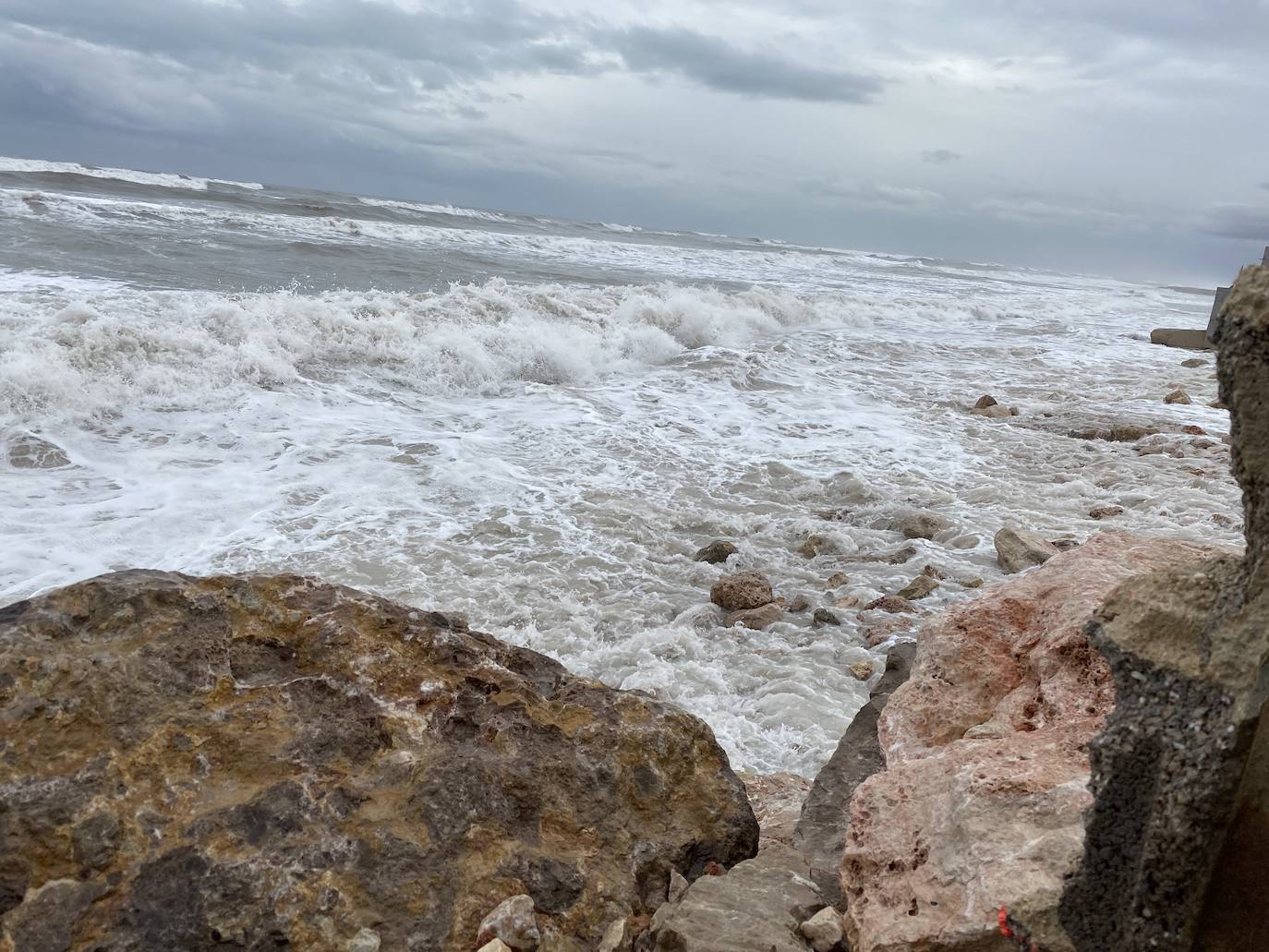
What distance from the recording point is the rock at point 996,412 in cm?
1061

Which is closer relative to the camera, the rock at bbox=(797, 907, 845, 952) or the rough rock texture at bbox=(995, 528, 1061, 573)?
the rock at bbox=(797, 907, 845, 952)

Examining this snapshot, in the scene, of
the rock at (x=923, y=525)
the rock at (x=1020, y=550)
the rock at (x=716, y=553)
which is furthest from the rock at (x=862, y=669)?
the rock at (x=923, y=525)

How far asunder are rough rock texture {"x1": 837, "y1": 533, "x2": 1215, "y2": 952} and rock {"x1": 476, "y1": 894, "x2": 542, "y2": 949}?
0.71 meters

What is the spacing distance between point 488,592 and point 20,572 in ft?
8.24

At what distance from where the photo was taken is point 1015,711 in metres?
2.62

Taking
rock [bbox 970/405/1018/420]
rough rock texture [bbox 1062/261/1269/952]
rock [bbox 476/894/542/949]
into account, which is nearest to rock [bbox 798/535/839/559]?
rock [bbox 476/894/542/949]

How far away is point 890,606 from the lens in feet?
17.6

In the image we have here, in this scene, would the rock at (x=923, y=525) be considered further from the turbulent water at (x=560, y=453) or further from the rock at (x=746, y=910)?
the rock at (x=746, y=910)

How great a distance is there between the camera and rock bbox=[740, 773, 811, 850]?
3.11 meters

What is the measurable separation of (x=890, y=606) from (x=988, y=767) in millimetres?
3233

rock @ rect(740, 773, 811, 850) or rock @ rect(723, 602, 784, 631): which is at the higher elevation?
rock @ rect(723, 602, 784, 631)

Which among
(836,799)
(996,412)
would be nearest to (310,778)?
(836,799)

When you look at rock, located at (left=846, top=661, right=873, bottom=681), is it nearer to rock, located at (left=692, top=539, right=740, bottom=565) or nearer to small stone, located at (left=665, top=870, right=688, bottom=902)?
rock, located at (left=692, top=539, right=740, bottom=565)

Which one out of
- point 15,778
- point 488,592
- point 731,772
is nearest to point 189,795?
point 15,778
